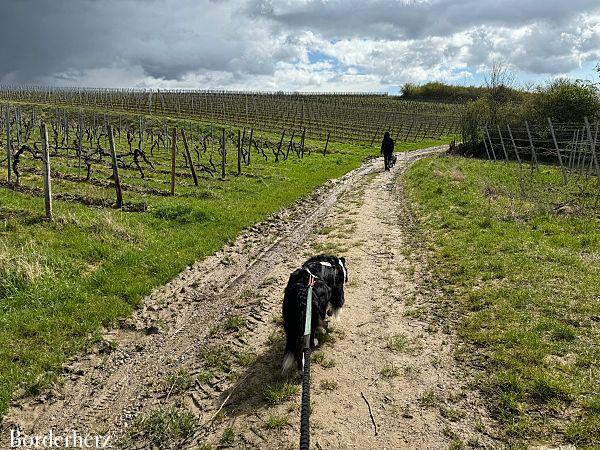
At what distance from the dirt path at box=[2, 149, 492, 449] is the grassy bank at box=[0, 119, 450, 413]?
354 mm

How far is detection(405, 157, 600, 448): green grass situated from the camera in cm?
430

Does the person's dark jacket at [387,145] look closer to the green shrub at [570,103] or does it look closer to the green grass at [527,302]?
the green grass at [527,302]

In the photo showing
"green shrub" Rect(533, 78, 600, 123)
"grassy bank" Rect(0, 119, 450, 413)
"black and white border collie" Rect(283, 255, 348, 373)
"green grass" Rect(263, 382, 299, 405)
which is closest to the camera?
"green grass" Rect(263, 382, 299, 405)

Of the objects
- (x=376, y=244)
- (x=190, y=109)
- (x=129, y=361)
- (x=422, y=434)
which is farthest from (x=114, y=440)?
(x=190, y=109)

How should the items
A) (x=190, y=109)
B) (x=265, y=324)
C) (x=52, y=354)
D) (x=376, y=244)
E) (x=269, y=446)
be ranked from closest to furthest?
(x=269, y=446)
(x=52, y=354)
(x=265, y=324)
(x=376, y=244)
(x=190, y=109)

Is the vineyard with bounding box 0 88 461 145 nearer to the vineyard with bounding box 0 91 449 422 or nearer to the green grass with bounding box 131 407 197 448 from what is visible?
the vineyard with bounding box 0 91 449 422

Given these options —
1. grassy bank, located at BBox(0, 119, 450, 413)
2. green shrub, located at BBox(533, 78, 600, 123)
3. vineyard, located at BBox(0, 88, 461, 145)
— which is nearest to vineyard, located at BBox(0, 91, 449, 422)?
grassy bank, located at BBox(0, 119, 450, 413)

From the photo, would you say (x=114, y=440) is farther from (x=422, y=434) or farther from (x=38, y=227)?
(x=38, y=227)

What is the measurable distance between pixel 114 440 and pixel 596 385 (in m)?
5.31

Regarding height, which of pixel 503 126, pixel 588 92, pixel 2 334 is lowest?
pixel 2 334

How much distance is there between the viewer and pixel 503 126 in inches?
1271

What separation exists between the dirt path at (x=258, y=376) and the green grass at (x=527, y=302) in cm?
45

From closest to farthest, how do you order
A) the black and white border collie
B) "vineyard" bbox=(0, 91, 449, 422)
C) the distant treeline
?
the black and white border collie, "vineyard" bbox=(0, 91, 449, 422), the distant treeline

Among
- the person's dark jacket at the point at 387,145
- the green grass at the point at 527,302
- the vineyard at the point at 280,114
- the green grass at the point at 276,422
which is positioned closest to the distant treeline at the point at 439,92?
the vineyard at the point at 280,114
